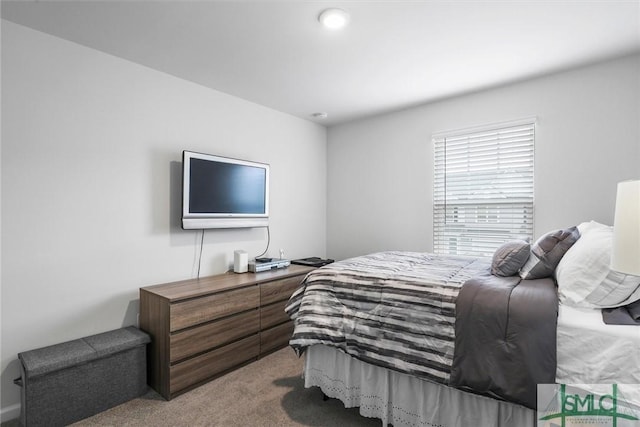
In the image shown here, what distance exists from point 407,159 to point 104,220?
10.2 feet

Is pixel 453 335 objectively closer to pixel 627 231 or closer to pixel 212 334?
pixel 627 231

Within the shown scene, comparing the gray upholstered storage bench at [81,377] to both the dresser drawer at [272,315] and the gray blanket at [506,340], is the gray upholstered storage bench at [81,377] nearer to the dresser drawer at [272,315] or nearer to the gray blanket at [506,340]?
the dresser drawer at [272,315]

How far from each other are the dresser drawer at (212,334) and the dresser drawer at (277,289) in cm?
15

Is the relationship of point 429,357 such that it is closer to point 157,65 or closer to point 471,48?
point 471,48

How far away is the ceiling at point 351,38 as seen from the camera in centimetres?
192

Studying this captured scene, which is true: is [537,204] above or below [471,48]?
below

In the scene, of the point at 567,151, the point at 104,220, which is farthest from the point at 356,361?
the point at 567,151

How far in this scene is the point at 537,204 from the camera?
2943 millimetres

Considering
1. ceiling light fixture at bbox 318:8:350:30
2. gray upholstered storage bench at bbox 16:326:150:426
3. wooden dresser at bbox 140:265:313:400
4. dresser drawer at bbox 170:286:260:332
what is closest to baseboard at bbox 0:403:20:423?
gray upholstered storage bench at bbox 16:326:150:426

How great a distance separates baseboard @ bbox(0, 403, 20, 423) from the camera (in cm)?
198

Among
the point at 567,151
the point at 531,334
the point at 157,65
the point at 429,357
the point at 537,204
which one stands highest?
the point at 157,65

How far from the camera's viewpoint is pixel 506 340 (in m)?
1.45

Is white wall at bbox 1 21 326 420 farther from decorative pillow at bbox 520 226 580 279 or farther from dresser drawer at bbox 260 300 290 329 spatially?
decorative pillow at bbox 520 226 580 279

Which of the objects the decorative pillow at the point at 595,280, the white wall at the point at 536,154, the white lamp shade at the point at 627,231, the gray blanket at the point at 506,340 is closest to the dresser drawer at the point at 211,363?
the gray blanket at the point at 506,340
